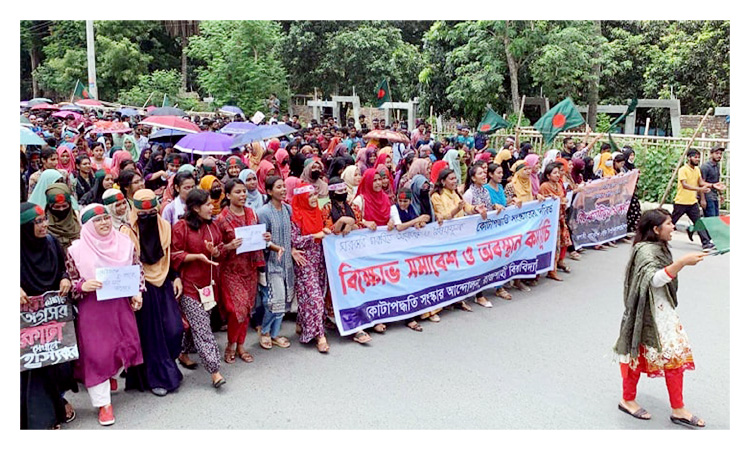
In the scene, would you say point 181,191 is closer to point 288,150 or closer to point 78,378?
point 78,378

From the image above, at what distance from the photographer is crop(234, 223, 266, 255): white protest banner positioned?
4957 millimetres

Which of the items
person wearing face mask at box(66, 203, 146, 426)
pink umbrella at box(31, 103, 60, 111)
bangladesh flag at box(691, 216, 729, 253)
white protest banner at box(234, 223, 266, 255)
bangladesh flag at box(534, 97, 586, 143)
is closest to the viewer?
bangladesh flag at box(691, 216, 729, 253)

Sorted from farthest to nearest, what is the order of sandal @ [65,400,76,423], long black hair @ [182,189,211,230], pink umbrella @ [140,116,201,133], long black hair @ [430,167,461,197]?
pink umbrella @ [140,116,201,133], long black hair @ [430,167,461,197], long black hair @ [182,189,211,230], sandal @ [65,400,76,423]

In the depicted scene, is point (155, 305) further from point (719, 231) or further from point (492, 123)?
point (492, 123)

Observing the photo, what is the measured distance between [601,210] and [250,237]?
6.50 m

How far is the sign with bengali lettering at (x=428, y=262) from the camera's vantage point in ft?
19.3

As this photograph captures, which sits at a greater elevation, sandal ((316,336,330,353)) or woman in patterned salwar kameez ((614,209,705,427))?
woman in patterned salwar kameez ((614,209,705,427))

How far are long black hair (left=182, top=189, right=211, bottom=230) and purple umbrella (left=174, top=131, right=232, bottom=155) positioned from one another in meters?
3.87

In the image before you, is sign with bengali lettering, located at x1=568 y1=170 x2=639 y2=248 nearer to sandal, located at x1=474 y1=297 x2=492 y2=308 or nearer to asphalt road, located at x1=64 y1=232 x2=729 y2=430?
asphalt road, located at x1=64 y1=232 x2=729 y2=430

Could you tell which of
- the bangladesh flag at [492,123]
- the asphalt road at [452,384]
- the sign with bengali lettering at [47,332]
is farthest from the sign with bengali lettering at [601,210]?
the sign with bengali lettering at [47,332]

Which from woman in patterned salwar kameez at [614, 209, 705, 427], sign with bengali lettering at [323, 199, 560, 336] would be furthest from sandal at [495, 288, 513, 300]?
woman in patterned salwar kameez at [614, 209, 705, 427]

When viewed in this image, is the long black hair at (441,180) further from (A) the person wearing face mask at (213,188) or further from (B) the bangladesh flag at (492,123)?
(B) the bangladesh flag at (492,123)

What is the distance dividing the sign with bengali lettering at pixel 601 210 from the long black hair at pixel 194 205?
598 centimetres

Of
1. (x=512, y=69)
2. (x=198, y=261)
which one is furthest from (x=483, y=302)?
(x=512, y=69)
